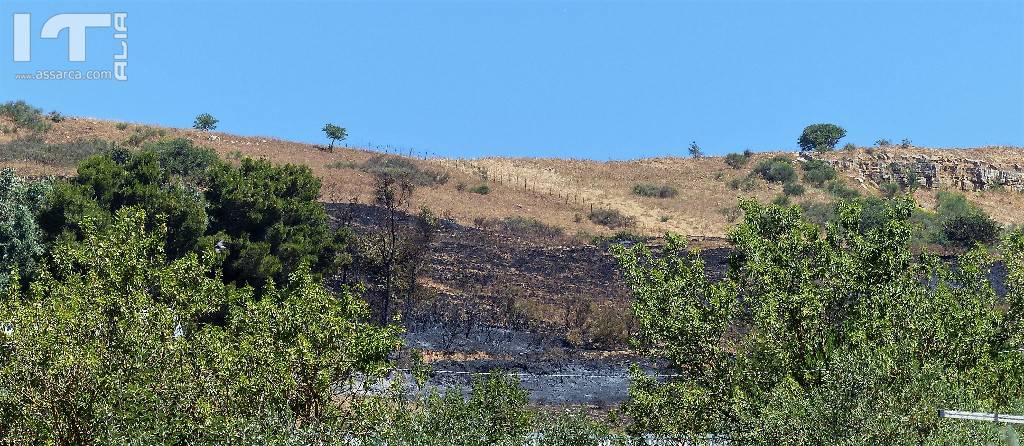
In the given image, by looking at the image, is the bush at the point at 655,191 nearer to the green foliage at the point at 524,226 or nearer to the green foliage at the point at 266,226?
the green foliage at the point at 524,226

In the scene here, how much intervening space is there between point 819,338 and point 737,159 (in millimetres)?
103004

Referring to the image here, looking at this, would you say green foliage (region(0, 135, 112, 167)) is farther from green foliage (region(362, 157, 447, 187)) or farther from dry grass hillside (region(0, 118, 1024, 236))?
green foliage (region(362, 157, 447, 187))

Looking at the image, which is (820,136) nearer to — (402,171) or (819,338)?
(402,171)

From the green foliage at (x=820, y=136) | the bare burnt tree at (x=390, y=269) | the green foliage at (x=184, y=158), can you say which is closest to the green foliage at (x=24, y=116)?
the green foliage at (x=184, y=158)

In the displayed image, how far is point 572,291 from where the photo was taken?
6694 cm

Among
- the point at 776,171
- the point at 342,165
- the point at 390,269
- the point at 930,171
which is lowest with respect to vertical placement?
the point at 390,269

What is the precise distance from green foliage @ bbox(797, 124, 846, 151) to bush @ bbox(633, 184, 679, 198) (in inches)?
1195

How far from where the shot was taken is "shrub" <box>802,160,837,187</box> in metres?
118

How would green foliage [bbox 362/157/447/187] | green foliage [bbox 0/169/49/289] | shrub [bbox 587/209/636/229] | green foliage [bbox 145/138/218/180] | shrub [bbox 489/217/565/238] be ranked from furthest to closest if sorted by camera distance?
1. green foliage [bbox 362/157/447/187]
2. shrub [bbox 587/209/636/229]
3. shrub [bbox 489/217/565/238]
4. green foliage [bbox 145/138/218/180]
5. green foliage [bbox 0/169/49/289]

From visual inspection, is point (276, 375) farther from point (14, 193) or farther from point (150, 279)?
point (14, 193)

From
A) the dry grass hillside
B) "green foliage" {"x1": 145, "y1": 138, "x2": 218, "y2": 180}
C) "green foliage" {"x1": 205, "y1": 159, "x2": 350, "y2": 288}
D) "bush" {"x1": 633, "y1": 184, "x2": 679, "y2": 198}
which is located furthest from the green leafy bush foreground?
"bush" {"x1": 633, "y1": 184, "x2": 679, "y2": 198}

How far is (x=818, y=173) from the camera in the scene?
390 ft

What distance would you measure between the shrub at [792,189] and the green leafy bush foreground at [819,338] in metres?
87.2

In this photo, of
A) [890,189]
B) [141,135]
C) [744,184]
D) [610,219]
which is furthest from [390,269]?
[890,189]
